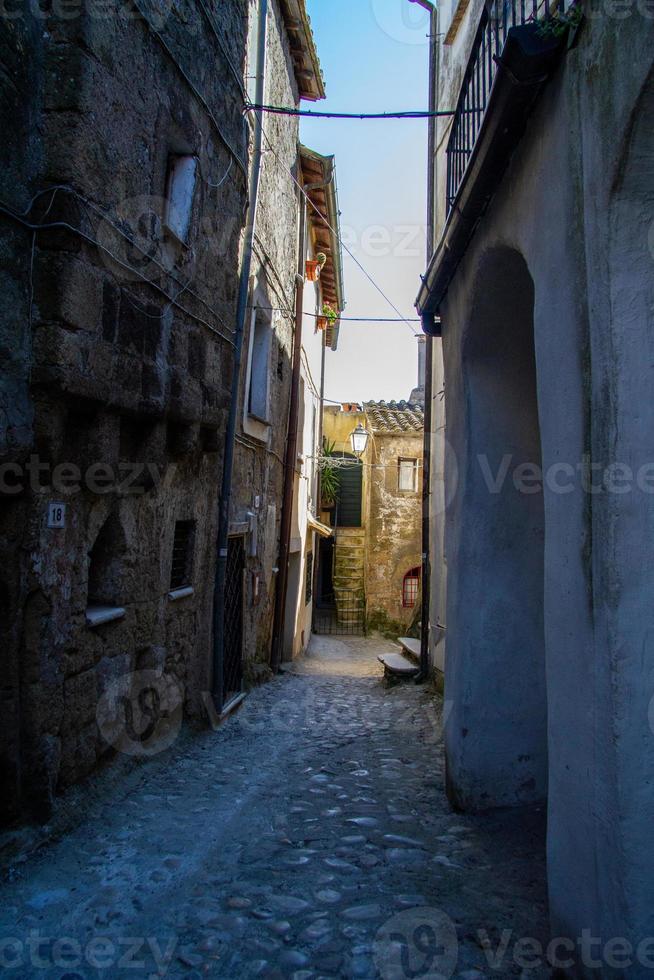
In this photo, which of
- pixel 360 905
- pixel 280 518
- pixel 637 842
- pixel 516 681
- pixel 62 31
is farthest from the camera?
pixel 280 518

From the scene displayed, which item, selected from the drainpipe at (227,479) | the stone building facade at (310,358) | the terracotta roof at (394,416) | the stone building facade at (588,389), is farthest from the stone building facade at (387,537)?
the stone building facade at (588,389)

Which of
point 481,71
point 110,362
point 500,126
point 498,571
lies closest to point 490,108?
point 500,126

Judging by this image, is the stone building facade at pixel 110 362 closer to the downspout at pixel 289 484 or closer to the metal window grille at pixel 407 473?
the downspout at pixel 289 484

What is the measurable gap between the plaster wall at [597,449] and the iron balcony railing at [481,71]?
2.77 ft

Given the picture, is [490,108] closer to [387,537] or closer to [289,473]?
[289,473]

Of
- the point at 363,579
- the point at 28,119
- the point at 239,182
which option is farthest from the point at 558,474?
the point at 363,579

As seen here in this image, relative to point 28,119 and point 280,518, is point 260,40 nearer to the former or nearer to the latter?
point 28,119

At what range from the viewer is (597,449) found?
90.7 inches

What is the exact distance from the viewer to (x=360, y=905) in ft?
10.1

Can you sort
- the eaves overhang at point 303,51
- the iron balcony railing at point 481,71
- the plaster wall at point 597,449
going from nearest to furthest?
the plaster wall at point 597,449 → the iron balcony railing at point 481,71 → the eaves overhang at point 303,51

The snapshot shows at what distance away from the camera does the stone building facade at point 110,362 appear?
3561 mm

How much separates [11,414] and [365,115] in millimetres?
3670

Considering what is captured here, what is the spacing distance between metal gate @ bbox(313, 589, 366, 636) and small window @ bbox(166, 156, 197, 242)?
1528cm

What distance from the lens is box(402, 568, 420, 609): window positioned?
19328mm
